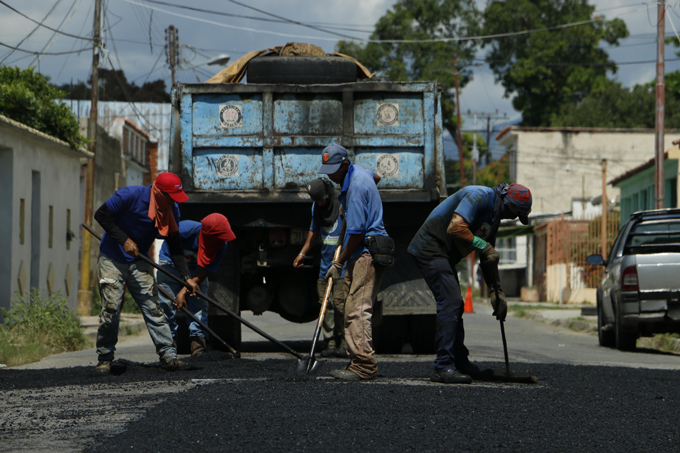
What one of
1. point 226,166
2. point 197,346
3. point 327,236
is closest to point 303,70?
point 226,166

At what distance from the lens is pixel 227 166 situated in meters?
9.24

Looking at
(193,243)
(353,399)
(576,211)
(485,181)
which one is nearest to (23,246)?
(193,243)

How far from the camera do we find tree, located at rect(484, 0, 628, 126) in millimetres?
49312

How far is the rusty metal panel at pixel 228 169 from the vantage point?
9.21 m

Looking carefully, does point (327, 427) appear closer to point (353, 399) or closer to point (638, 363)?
point (353, 399)

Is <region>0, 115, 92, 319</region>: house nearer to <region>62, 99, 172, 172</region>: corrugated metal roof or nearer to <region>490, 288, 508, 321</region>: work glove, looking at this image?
<region>490, 288, 508, 321</region>: work glove

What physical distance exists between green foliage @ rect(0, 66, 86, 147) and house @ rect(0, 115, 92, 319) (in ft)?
1.07

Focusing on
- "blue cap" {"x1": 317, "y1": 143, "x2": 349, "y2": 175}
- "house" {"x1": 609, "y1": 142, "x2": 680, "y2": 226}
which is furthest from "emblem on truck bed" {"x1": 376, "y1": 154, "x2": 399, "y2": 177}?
"house" {"x1": 609, "y1": 142, "x2": 680, "y2": 226}

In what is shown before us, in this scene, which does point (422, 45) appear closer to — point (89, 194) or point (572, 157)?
point (572, 157)

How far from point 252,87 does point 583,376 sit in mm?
4288

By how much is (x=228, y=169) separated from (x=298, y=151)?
734 mm

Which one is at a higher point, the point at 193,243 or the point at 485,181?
the point at 485,181

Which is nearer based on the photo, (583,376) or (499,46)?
(583,376)

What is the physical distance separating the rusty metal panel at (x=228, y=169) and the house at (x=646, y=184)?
1632 centimetres
